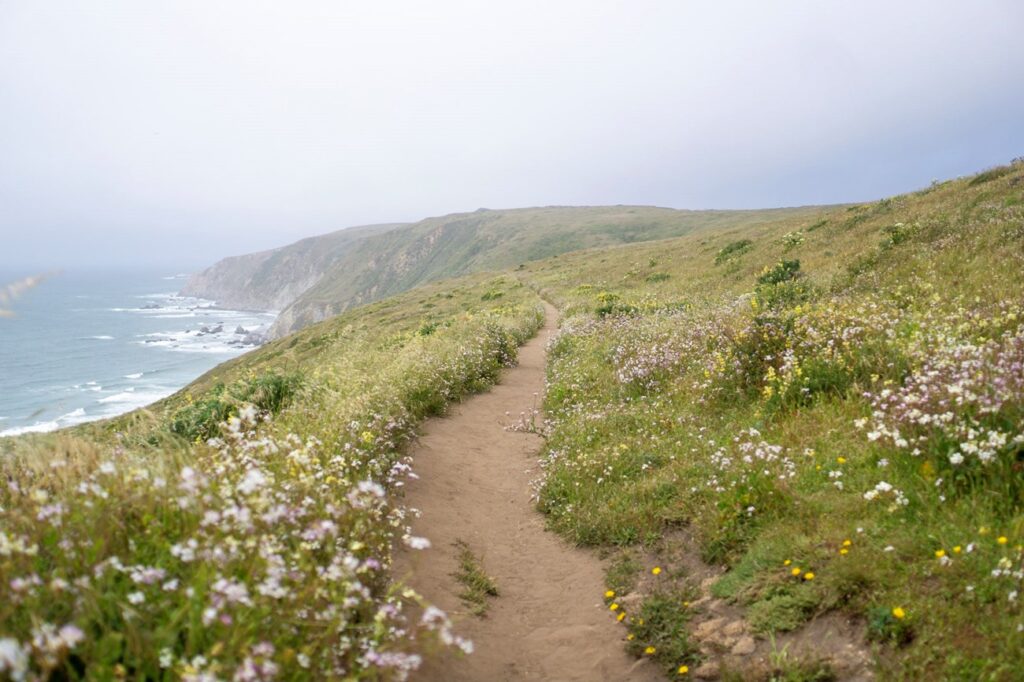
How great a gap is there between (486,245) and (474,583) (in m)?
159

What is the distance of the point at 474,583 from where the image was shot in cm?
630

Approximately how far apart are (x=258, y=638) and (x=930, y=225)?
20238 mm

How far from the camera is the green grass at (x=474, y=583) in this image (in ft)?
19.4

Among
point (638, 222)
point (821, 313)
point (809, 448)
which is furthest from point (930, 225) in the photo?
point (638, 222)

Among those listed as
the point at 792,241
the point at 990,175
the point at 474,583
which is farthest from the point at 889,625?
the point at 990,175

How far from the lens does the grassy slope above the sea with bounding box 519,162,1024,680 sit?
4328mm

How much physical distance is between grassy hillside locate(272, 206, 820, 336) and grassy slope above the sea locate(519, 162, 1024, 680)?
104m

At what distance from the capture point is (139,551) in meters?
3.59

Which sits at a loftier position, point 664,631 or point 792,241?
point 792,241

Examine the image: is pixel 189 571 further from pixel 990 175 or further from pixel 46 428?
pixel 46 428

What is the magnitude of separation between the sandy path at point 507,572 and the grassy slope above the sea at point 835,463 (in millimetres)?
323

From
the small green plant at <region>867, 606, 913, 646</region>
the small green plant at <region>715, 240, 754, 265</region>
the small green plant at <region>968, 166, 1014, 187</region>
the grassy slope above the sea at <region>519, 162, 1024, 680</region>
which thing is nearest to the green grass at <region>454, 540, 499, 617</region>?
the grassy slope above the sea at <region>519, 162, 1024, 680</region>

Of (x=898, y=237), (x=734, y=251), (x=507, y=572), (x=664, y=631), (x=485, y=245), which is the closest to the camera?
(x=664, y=631)

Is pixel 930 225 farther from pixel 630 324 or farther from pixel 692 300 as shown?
pixel 630 324
